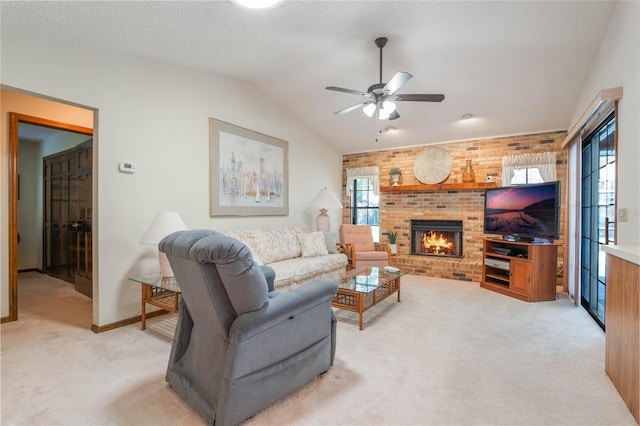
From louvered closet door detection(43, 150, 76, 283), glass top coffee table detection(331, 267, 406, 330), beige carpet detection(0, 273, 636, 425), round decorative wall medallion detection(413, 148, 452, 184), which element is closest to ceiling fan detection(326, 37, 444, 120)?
glass top coffee table detection(331, 267, 406, 330)

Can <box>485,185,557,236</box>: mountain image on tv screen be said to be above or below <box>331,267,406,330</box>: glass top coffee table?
above

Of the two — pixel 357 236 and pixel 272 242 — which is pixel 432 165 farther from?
pixel 272 242

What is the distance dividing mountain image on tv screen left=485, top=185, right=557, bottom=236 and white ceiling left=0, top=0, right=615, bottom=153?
112 cm

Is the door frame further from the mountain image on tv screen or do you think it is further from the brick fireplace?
the mountain image on tv screen

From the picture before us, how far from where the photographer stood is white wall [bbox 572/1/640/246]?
7.24ft

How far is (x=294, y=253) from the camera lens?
15.3 ft

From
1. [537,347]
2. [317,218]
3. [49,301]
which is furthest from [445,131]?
[49,301]

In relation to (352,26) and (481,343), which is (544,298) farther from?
(352,26)

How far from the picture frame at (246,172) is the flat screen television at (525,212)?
319cm

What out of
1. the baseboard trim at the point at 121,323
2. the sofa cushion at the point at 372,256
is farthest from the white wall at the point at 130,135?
the sofa cushion at the point at 372,256

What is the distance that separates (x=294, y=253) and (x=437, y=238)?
283cm

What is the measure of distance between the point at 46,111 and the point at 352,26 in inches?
137

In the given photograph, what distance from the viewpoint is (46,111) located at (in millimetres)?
3537

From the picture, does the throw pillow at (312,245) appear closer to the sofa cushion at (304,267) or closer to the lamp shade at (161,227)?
the sofa cushion at (304,267)
